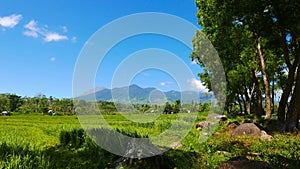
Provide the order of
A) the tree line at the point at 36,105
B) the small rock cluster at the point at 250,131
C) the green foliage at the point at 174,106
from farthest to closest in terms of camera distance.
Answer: the tree line at the point at 36,105 → the green foliage at the point at 174,106 → the small rock cluster at the point at 250,131

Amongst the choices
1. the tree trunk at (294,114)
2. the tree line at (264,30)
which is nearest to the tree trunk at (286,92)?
the tree line at (264,30)

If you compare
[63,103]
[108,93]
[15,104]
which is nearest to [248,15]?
[108,93]

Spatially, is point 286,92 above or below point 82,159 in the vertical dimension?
above

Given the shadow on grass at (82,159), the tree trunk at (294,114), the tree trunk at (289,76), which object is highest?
the tree trunk at (289,76)

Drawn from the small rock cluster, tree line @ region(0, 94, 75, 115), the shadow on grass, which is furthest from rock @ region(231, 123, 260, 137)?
tree line @ region(0, 94, 75, 115)

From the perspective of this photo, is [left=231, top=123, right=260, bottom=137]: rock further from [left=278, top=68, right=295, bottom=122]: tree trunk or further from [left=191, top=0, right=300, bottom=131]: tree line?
[left=278, top=68, right=295, bottom=122]: tree trunk

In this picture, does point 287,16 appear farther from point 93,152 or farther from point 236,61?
point 236,61

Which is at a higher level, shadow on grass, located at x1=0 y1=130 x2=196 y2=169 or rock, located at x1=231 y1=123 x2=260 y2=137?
rock, located at x1=231 y1=123 x2=260 y2=137

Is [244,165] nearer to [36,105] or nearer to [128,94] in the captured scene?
[128,94]

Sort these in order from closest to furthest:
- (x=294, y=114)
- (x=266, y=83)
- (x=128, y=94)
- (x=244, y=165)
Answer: (x=244, y=165)
(x=128, y=94)
(x=294, y=114)
(x=266, y=83)

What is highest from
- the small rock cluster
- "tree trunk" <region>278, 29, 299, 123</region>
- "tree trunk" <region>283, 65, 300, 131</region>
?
"tree trunk" <region>278, 29, 299, 123</region>

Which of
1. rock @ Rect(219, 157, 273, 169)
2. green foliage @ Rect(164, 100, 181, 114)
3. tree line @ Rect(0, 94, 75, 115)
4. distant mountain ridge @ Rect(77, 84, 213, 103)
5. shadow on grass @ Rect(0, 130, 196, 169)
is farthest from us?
tree line @ Rect(0, 94, 75, 115)

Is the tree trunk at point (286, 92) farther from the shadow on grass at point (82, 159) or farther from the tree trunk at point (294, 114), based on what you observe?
the shadow on grass at point (82, 159)

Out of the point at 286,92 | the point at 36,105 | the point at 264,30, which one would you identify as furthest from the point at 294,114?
the point at 36,105
